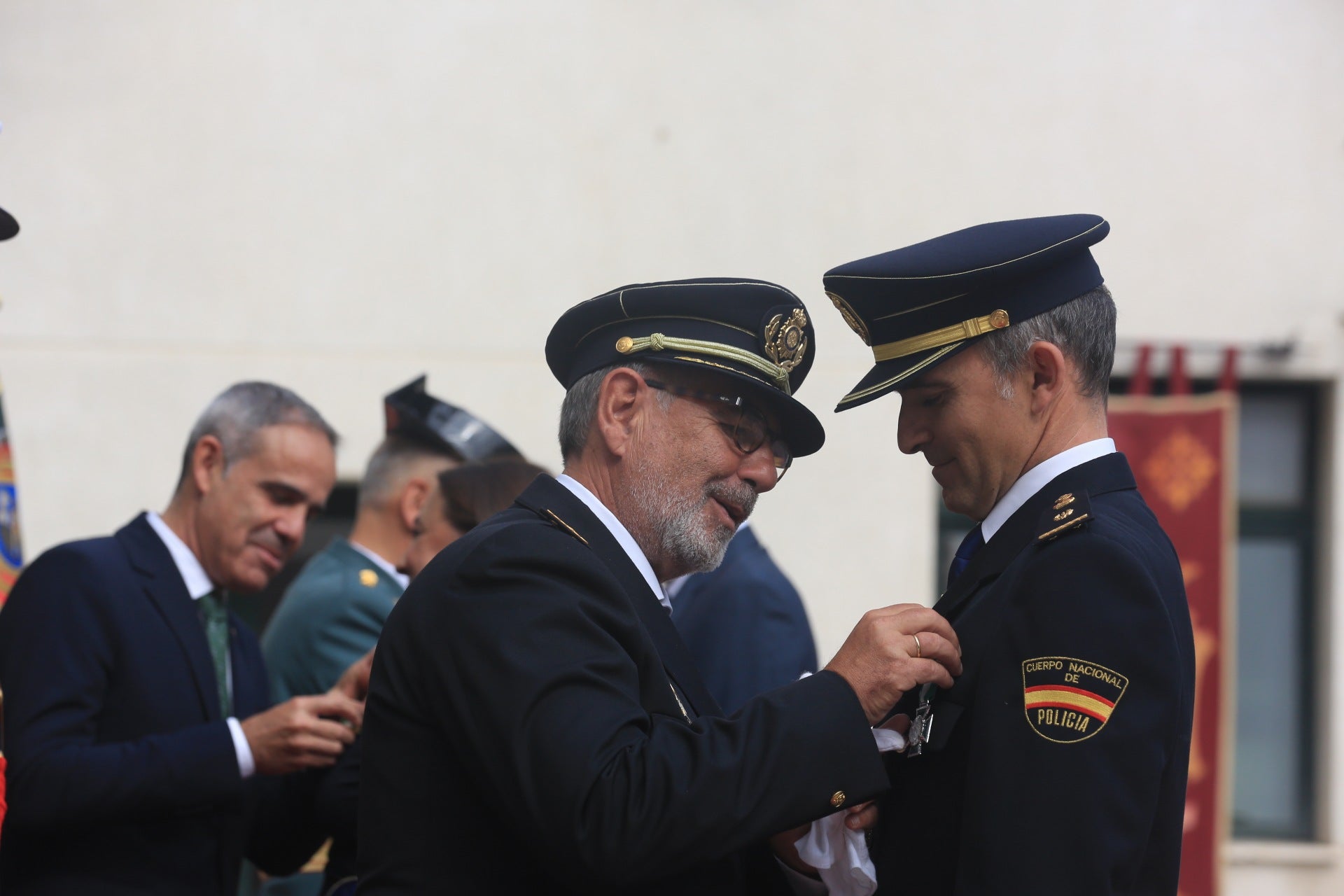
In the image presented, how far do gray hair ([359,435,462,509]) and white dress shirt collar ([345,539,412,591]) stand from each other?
18 cm

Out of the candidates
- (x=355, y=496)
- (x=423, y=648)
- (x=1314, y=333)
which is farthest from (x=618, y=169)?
(x=423, y=648)

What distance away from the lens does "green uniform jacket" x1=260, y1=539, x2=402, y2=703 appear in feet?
12.2

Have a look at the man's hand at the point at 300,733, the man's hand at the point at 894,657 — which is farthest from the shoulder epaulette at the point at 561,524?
the man's hand at the point at 300,733

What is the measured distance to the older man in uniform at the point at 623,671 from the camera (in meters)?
1.67

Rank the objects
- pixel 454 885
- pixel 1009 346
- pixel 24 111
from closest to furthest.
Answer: pixel 454 885
pixel 1009 346
pixel 24 111

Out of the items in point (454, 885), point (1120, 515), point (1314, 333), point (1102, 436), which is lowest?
point (454, 885)

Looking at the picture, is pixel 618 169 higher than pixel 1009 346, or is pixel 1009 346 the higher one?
pixel 618 169

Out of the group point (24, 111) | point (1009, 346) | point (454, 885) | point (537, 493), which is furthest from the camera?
point (24, 111)

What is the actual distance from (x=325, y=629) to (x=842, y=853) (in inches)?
85.3

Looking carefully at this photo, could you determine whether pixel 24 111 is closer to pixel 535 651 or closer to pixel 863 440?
pixel 863 440

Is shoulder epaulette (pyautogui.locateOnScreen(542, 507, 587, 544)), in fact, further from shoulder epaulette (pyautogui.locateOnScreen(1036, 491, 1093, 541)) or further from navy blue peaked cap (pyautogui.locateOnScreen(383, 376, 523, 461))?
navy blue peaked cap (pyautogui.locateOnScreen(383, 376, 523, 461))

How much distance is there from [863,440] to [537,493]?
4.06 meters

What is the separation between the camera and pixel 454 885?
1830 millimetres

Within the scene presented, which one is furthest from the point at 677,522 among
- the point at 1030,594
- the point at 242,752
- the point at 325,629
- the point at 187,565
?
the point at 325,629
